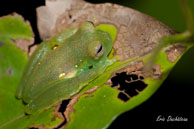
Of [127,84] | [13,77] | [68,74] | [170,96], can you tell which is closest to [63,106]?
[68,74]

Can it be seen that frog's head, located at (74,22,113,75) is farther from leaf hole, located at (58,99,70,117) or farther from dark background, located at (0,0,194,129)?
dark background, located at (0,0,194,129)

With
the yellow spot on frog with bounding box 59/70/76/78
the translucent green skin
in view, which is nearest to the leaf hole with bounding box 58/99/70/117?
the translucent green skin

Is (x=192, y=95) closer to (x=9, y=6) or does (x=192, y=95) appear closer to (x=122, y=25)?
(x=122, y=25)

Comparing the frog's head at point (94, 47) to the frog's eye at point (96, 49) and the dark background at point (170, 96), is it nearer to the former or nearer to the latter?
the frog's eye at point (96, 49)

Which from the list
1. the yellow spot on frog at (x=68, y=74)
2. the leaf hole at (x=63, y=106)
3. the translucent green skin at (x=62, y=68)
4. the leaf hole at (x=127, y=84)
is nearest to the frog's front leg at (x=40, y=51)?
the translucent green skin at (x=62, y=68)

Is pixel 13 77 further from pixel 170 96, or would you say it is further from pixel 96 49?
pixel 170 96

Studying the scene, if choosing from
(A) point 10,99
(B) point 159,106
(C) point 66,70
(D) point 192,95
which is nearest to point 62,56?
(C) point 66,70

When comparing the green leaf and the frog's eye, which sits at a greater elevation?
the frog's eye
